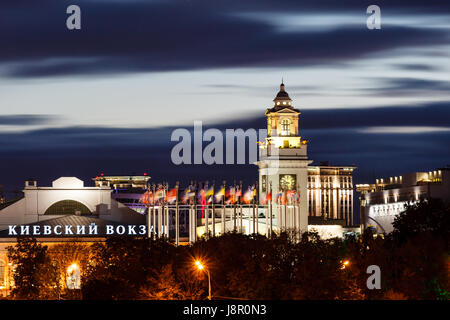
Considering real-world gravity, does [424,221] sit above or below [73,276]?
above

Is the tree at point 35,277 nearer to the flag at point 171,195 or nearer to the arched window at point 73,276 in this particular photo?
the arched window at point 73,276

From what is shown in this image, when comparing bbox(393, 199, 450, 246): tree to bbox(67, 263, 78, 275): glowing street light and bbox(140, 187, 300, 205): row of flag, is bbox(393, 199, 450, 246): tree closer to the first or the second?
bbox(140, 187, 300, 205): row of flag

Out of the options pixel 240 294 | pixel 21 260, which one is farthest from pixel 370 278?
pixel 21 260

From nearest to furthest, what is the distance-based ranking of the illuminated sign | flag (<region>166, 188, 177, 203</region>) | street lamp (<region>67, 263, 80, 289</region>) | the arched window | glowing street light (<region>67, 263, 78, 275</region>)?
the arched window, street lamp (<region>67, 263, 80, 289</region>), glowing street light (<region>67, 263, 78, 275</region>), flag (<region>166, 188, 177, 203</region>), the illuminated sign

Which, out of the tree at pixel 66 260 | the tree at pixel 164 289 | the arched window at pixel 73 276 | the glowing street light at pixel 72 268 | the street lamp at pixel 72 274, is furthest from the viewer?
the glowing street light at pixel 72 268

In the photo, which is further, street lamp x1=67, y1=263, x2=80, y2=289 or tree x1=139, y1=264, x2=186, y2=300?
street lamp x1=67, y1=263, x2=80, y2=289

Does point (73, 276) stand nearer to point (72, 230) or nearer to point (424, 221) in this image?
point (424, 221)

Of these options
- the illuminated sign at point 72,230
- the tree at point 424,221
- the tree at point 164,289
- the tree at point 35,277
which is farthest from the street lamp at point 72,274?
the illuminated sign at point 72,230

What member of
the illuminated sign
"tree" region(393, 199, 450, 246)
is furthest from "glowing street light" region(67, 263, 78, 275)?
the illuminated sign

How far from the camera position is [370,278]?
105m

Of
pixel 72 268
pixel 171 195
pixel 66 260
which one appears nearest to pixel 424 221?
pixel 171 195
